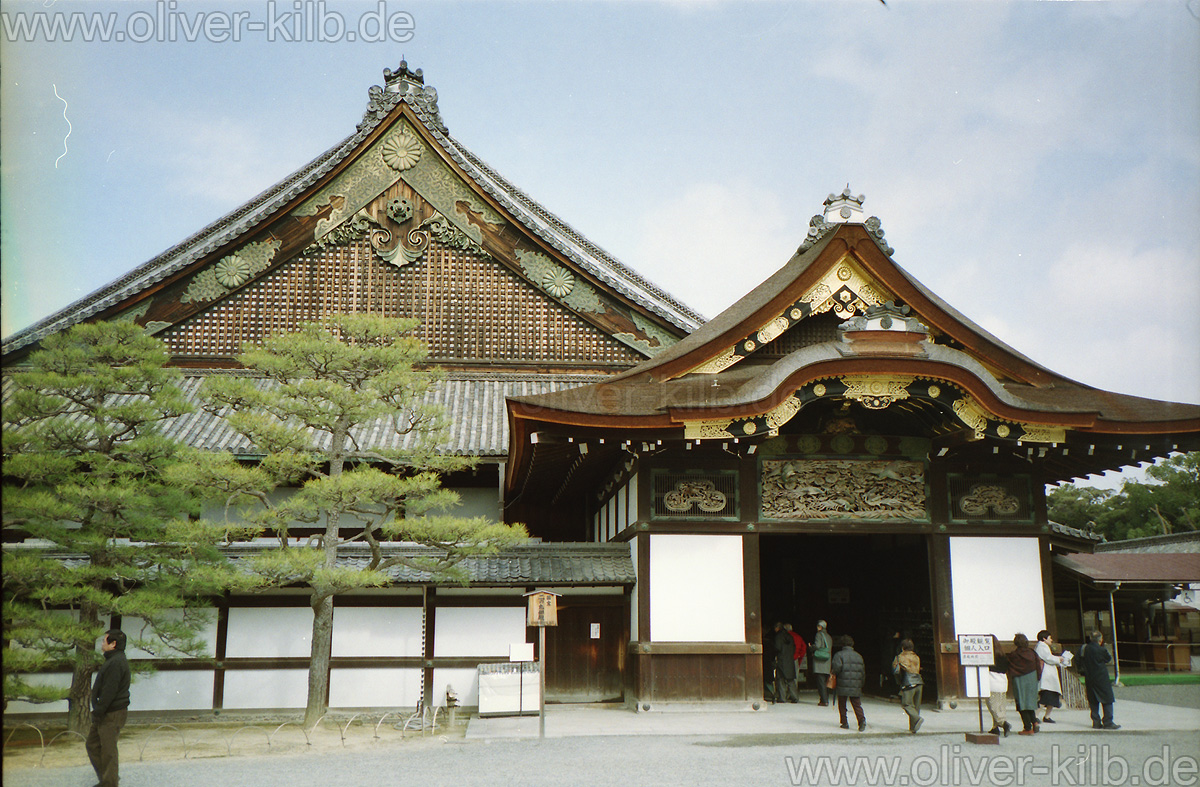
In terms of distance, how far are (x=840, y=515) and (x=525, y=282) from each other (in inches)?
369

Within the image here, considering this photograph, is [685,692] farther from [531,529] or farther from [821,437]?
[531,529]

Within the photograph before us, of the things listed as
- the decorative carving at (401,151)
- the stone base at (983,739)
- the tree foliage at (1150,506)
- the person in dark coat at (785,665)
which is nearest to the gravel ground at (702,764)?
the stone base at (983,739)

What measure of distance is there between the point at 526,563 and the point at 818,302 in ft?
20.0

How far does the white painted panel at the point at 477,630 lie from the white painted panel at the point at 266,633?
2087mm

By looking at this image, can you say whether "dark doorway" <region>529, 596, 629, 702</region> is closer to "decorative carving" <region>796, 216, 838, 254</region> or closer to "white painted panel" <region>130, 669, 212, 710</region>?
"white painted panel" <region>130, 669, 212, 710</region>

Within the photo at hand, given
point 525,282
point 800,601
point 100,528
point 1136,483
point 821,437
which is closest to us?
point 100,528

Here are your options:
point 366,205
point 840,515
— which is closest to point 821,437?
point 840,515

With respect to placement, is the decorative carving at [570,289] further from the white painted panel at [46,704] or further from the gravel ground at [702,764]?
the white painted panel at [46,704]

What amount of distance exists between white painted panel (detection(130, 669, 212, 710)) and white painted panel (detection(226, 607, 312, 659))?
566 millimetres

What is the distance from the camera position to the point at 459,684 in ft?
48.2

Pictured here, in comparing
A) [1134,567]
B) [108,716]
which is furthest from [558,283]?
[1134,567]

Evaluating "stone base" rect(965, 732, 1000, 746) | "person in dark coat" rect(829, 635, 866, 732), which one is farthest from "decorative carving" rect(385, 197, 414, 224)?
"stone base" rect(965, 732, 1000, 746)

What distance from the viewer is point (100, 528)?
12258 millimetres

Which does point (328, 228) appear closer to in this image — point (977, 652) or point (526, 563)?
point (526, 563)
